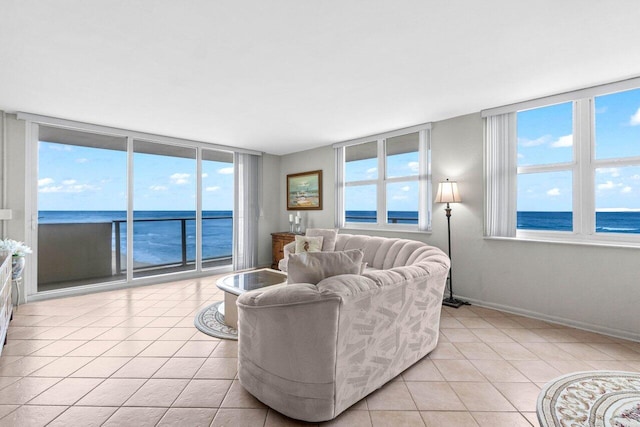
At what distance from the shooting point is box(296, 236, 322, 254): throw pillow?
441cm

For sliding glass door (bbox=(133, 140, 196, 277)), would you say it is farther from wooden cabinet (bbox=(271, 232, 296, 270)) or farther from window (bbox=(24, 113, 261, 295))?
wooden cabinet (bbox=(271, 232, 296, 270))

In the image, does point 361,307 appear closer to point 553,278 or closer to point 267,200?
point 553,278

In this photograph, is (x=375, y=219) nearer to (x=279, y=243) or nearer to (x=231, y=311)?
(x=279, y=243)

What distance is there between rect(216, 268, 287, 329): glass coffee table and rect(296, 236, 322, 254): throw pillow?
0.84m

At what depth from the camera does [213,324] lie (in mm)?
3078

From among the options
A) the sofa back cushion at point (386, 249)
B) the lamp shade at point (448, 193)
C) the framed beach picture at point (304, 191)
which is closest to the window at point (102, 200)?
the framed beach picture at point (304, 191)

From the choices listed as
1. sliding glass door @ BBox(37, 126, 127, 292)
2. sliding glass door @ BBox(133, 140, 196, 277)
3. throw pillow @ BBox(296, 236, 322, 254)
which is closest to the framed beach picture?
throw pillow @ BBox(296, 236, 322, 254)

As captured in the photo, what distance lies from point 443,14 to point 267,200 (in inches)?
198

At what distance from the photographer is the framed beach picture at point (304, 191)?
5.80 metres

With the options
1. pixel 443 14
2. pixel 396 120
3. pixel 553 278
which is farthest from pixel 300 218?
pixel 443 14

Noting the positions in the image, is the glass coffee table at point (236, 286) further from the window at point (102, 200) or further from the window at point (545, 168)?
the window at point (545, 168)

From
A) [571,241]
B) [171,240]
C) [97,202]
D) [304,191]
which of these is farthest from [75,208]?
[571,241]

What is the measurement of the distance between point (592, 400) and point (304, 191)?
4.96 meters

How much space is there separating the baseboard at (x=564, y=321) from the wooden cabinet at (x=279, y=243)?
316cm
